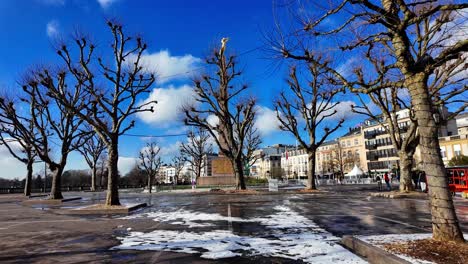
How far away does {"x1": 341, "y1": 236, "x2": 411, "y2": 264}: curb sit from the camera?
516 centimetres

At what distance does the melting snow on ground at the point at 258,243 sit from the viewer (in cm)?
633

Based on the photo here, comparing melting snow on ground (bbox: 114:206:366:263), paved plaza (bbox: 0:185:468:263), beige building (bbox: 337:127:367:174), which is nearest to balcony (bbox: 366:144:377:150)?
beige building (bbox: 337:127:367:174)

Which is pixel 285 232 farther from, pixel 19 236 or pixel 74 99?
pixel 74 99

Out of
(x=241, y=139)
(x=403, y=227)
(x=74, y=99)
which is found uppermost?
(x=74, y=99)

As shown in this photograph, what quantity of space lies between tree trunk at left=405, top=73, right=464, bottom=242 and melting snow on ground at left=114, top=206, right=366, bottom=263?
5.65 ft

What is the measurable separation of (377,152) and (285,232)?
9204cm

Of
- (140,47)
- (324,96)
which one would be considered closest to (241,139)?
(324,96)

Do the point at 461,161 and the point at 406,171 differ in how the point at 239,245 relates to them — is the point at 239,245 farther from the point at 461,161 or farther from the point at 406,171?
the point at 461,161

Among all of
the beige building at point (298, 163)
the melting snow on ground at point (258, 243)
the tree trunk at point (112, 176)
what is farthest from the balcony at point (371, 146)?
the melting snow on ground at point (258, 243)

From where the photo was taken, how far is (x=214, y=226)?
1020 centimetres

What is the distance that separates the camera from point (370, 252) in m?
5.86

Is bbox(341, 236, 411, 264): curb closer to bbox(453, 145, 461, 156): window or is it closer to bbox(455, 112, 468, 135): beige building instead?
bbox(453, 145, 461, 156): window

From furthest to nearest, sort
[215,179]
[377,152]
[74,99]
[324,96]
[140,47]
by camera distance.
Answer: [377,152], [215,179], [324,96], [74,99], [140,47]

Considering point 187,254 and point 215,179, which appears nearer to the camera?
point 187,254
